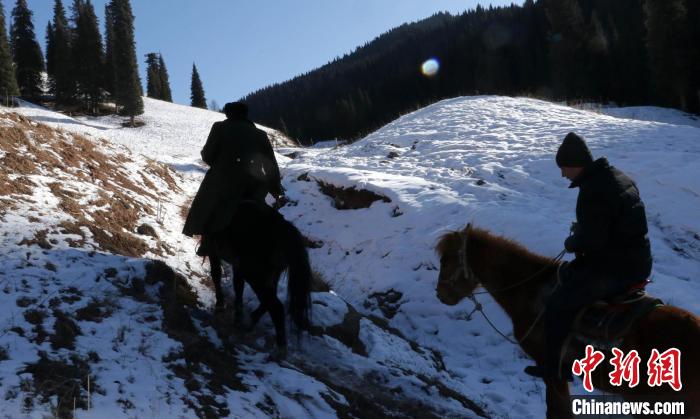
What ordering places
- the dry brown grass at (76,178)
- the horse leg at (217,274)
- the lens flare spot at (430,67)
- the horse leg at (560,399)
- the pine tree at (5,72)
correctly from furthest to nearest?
the lens flare spot at (430,67)
the pine tree at (5,72)
the dry brown grass at (76,178)
the horse leg at (217,274)
the horse leg at (560,399)

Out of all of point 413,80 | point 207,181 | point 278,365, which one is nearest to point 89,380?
point 278,365

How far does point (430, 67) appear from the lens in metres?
99.0

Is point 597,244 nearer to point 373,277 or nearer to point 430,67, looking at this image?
point 373,277

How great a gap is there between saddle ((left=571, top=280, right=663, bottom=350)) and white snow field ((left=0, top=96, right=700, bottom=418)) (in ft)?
6.15

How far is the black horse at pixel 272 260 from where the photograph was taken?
525 cm

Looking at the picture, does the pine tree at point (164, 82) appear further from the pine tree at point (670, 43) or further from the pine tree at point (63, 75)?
the pine tree at point (670, 43)

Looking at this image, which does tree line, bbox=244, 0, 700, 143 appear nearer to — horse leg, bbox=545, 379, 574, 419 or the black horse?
the black horse

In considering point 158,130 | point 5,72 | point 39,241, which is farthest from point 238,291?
point 5,72

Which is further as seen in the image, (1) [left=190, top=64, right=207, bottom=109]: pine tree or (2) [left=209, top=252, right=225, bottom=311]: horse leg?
(1) [left=190, top=64, right=207, bottom=109]: pine tree

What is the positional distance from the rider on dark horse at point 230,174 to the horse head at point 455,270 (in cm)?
237

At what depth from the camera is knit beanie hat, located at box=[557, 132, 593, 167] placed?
4.26m

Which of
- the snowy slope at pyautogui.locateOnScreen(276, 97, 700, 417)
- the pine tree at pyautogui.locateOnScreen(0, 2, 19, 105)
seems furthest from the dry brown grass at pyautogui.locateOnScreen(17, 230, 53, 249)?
the pine tree at pyautogui.locateOnScreen(0, 2, 19, 105)

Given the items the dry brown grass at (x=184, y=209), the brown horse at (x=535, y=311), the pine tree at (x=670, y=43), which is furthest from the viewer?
the pine tree at (x=670, y=43)

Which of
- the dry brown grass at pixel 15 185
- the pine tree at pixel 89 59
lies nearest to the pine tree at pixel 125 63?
the pine tree at pixel 89 59
